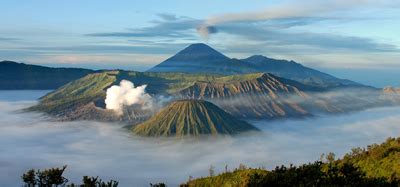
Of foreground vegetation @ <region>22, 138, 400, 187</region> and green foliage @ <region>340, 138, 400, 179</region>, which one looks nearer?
foreground vegetation @ <region>22, 138, 400, 187</region>

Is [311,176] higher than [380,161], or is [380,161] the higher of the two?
[311,176]

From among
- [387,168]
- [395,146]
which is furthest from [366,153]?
[387,168]

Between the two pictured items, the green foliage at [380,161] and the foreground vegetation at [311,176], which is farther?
the green foliage at [380,161]

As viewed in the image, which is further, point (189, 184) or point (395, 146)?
point (395, 146)

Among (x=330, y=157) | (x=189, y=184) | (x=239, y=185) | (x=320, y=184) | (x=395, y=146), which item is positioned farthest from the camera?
(x=330, y=157)

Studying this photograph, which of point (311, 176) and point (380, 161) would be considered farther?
point (380, 161)

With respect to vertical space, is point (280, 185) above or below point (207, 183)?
above

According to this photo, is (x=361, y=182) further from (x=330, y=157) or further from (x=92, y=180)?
(x=330, y=157)

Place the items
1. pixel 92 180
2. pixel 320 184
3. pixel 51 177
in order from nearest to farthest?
1. pixel 320 184
2. pixel 92 180
3. pixel 51 177
